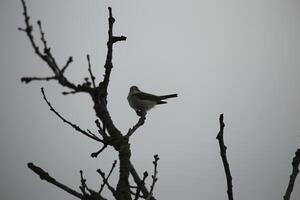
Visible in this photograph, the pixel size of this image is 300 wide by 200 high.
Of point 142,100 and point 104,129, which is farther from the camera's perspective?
point 142,100

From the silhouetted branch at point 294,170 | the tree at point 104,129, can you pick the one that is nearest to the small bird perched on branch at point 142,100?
the tree at point 104,129

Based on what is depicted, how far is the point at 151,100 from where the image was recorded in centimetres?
1072

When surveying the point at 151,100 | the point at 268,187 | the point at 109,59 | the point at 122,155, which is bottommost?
the point at 122,155

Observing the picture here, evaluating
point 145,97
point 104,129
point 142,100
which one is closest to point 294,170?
point 104,129

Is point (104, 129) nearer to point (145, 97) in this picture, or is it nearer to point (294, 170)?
point (294, 170)

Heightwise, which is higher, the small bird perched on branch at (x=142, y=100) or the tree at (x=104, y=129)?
the small bird perched on branch at (x=142, y=100)

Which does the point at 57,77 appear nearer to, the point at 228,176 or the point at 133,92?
the point at 228,176

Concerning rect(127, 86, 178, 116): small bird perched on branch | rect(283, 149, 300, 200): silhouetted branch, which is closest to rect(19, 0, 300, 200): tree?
rect(283, 149, 300, 200): silhouetted branch

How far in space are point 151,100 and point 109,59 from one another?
782 cm

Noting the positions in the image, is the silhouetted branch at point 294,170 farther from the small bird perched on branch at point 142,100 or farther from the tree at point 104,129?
the small bird perched on branch at point 142,100

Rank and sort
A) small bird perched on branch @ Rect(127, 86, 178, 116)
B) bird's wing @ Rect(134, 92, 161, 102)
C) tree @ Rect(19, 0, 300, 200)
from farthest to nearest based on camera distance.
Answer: bird's wing @ Rect(134, 92, 161, 102) → small bird perched on branch @ Rect(127, 86, 178, 116) → tree @ Rect(19, 0, 300, 200)

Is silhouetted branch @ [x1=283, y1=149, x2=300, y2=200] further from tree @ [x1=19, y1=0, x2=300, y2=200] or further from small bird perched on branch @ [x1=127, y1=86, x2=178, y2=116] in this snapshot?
small bird perched on branch @ [x1=127, y1=86, x2=178, y2=116]

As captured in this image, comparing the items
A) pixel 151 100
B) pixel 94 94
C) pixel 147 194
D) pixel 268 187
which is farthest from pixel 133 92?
pixel 268 187

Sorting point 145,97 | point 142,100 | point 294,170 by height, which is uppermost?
point 145,97
